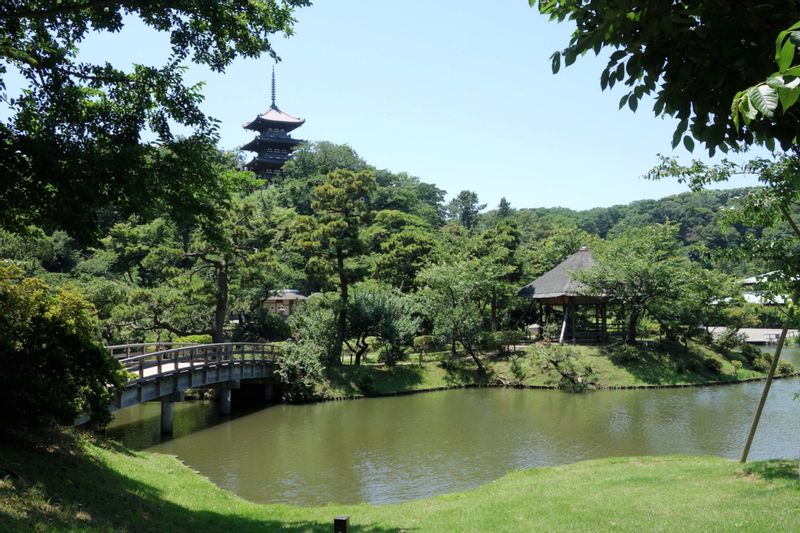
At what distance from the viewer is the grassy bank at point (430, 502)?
6276 mm

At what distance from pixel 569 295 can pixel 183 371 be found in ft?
60.9

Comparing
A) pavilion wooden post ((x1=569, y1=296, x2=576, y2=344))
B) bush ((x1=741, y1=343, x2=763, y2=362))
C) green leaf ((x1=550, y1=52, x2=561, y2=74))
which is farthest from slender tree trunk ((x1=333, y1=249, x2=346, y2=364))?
green leaf ((x1=550, y1=52, x2=561, y2=74))

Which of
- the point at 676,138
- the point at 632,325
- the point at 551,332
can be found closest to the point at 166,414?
the point at 676,138

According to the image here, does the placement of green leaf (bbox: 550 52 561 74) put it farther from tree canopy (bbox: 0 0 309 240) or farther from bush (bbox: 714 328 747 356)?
bush (bbox: 714 328 747 356)

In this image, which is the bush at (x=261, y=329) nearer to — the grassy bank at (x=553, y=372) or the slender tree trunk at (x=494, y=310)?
the grassy bank at (x=553, y=372)

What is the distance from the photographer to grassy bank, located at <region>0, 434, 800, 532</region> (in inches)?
247

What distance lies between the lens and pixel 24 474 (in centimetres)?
654

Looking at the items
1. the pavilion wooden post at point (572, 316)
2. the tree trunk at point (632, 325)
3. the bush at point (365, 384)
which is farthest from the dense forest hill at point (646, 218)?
the bush at point (365, 384)

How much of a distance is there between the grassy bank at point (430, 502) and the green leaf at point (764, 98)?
562cm

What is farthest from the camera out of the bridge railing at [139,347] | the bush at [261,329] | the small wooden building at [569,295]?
the small wooden building at [569,295]

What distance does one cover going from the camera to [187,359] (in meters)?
18.4

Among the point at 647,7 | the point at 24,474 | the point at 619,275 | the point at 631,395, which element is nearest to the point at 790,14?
the point at 647,7

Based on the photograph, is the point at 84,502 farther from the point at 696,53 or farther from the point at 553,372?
the point at 553,372

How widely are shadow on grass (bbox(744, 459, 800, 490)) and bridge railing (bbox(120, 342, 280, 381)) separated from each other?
497 inches
